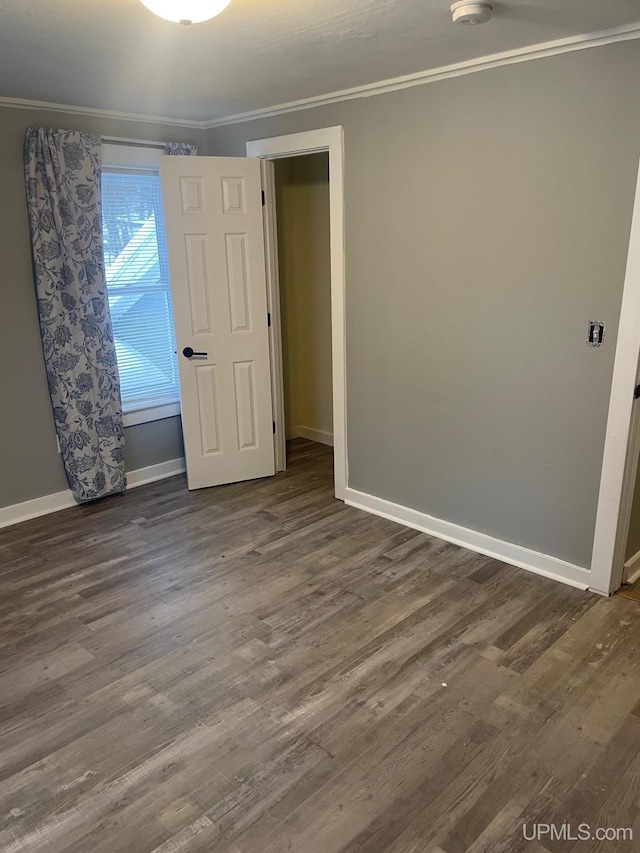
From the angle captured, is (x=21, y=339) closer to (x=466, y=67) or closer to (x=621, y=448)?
(x=466, y=67)

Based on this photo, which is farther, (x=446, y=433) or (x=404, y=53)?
(x=446, y=433)

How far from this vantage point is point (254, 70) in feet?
9.17

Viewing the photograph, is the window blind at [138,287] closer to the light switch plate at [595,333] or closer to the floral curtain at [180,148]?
the floral curtain at [180,148]

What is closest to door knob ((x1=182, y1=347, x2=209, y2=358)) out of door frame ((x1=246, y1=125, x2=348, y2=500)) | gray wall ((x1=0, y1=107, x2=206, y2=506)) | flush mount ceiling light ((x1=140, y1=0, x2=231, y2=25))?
door frame ((x1=246, y1=125, x2=348, y2=500))

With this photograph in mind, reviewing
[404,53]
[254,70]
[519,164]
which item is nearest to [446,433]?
[519,164]

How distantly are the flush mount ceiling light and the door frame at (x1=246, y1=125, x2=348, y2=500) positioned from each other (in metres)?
1.72

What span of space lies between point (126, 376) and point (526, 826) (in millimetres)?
3383

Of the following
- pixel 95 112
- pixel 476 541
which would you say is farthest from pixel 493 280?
pixel 95 112

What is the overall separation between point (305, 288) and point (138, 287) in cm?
139

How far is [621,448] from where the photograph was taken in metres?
2.63

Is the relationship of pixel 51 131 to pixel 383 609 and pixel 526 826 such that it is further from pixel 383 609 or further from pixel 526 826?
pixel 526 826

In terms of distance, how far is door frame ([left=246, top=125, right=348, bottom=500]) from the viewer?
345 cm

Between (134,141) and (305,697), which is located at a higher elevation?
(134,141)

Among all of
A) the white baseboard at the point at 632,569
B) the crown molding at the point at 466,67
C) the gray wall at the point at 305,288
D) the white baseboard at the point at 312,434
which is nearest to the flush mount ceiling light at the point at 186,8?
the crown molding at the point at 466,67
